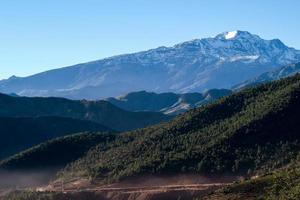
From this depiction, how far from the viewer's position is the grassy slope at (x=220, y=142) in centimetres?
12756

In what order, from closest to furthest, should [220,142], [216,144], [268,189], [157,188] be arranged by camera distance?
[268,189] → [157,188] → [216,144] → [220,142]

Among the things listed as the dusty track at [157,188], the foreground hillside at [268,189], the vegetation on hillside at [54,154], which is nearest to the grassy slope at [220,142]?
the dusty track at [157,188]

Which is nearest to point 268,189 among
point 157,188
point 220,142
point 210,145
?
point 157,188

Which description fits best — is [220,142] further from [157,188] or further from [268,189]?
[268,189]

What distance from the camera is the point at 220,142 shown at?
13450 centimetres

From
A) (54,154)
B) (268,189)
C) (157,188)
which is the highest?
(54,154)

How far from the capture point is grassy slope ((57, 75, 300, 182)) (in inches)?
5022

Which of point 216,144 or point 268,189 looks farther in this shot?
point 216,144

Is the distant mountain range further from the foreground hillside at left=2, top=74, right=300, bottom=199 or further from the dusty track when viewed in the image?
the dusty track

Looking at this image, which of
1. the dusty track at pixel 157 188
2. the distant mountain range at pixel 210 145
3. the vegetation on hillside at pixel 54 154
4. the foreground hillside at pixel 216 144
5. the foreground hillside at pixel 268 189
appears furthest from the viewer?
the vegetation on hillside at pixel 54 154

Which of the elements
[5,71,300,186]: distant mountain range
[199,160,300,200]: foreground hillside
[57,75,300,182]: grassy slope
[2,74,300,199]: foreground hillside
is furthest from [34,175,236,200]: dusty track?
[199,160,300,200]: foreground hillside

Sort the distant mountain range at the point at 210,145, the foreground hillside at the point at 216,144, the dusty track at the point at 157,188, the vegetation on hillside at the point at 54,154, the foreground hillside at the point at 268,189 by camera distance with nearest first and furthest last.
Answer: the foreground hillside at the point at 268,189
the dusty track at the point at 157,188
the foreground hillside at the point at 216,144
the distant mountain range at the point at 210,145
the vegetation on hillside at the point at 54,154

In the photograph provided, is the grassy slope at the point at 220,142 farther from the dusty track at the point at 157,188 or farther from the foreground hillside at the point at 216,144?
the dusty track at the point at 157,188

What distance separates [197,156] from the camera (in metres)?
132
